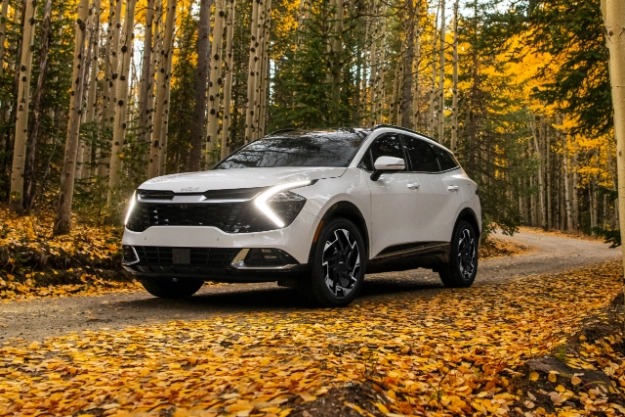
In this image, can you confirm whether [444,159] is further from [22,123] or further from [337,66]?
[22,123]

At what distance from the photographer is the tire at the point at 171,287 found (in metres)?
7.08

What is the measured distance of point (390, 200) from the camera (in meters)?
7.31

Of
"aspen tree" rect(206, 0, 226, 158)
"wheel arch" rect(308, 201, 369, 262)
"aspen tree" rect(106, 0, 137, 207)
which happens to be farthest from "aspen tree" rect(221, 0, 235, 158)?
"wheel arch" rect(308, 201, 369, 262)

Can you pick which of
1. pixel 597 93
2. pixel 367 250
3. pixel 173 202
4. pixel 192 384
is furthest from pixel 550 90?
pixel 192 384

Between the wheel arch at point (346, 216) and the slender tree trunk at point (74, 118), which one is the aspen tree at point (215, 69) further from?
the wheel arch at point (346, 216)

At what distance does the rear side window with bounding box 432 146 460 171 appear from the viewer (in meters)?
8.88

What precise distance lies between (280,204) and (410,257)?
241cm

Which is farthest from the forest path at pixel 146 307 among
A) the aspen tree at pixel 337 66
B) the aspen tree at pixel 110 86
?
the aspen tree at pixel 110 86

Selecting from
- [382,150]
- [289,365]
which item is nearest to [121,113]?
[382,150]

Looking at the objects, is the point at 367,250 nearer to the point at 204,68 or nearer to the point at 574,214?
the point at 204,68

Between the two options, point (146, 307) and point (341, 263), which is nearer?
point (341, 263)

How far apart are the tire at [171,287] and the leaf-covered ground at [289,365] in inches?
61.5

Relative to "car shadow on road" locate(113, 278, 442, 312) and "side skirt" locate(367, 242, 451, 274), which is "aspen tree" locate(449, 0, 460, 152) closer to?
"car shadow on road" locate(113, 278, 442, 312)

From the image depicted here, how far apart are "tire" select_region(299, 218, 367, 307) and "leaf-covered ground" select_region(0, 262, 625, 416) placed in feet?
0.94
